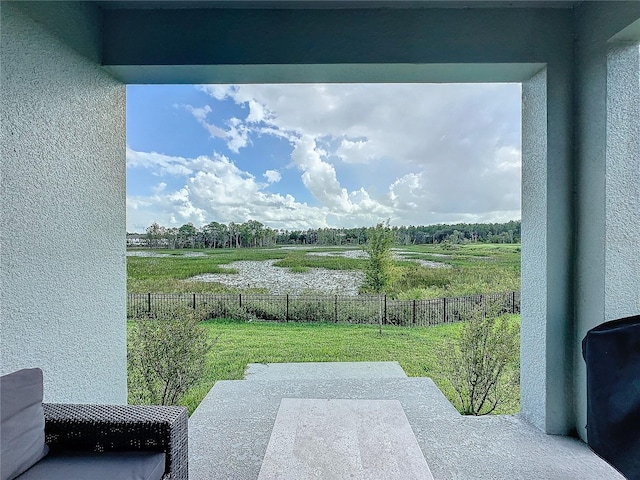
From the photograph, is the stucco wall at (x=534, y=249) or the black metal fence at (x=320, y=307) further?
the black metal fence at (x=320, y=307)

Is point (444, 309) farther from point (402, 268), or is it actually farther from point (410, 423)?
point (410, 423)

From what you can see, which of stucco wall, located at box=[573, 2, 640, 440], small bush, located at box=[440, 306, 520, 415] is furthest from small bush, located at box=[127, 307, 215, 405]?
stucco wall, located at box=[573, 2, 640, 440]

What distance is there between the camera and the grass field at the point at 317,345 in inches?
144

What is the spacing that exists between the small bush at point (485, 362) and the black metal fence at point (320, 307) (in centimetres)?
20

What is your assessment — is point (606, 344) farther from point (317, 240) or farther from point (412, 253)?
point (317, 240)

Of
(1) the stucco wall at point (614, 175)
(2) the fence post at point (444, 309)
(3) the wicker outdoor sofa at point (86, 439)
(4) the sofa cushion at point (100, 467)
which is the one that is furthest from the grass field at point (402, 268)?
(4) the sofa cushion at point (100, 467)

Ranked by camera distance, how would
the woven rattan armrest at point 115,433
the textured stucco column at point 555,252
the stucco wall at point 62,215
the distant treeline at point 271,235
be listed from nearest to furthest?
the woven rattan armrest at point 115,433, the stucco wall at point 62,215, the textured stucco column at point 555,252, the distant treeline at point 271,235

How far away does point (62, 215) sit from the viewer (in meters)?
2.21

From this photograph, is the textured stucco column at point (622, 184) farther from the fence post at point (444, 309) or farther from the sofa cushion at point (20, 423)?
the sofa cushion at point (20, 423)

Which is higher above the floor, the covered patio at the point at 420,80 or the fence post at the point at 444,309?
the covered patio at the point at 420,80

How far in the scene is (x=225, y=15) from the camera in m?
2.55

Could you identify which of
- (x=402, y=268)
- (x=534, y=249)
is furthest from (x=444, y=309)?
(x=534, y=249)

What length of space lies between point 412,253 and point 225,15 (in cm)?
274

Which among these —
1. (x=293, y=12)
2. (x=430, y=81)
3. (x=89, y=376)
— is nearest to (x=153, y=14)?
(x=293, y=12)
